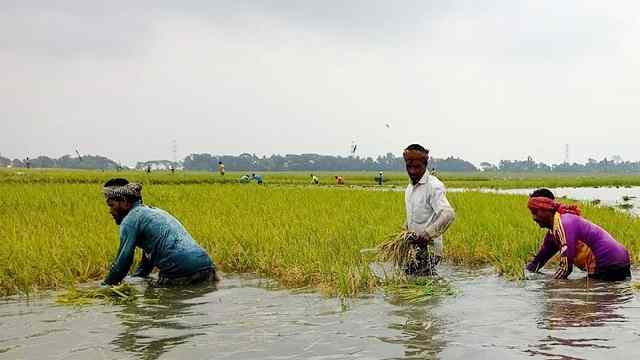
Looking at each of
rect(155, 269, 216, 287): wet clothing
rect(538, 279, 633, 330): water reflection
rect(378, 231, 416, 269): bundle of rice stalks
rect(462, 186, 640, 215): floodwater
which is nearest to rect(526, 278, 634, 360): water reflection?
rect(538, 279, 633, 330): water reflection

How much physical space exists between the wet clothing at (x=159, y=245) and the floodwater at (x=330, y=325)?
0.22 metres

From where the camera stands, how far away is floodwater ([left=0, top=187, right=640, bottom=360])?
13.2 feet

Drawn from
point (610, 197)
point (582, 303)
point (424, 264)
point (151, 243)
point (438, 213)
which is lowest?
point (610, 197)

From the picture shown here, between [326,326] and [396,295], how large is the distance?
1.16 m

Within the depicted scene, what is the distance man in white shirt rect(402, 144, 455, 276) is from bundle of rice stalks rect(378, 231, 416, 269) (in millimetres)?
55

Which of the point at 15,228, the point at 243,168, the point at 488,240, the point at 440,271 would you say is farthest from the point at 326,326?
the point at 243,168

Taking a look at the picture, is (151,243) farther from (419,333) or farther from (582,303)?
(582,303)

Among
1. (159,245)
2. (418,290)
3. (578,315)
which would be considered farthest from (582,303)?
(159,245)

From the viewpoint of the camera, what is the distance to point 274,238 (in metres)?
8.41

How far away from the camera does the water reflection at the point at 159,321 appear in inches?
166

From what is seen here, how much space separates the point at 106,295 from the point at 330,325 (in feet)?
6.72

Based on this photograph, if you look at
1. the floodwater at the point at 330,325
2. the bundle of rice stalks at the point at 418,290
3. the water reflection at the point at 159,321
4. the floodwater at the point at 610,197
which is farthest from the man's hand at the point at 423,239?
the floodwater at the point at 610,197

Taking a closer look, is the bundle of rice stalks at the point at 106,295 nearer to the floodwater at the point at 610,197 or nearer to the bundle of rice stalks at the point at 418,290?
the bundle of rice stalks at the point at 418,290

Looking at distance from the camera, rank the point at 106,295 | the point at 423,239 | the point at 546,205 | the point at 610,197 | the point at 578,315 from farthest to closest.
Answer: the point at 610,197 < the point at 546,205 < the point at 423,239 < the point at 106,295 < the point at 578,315
